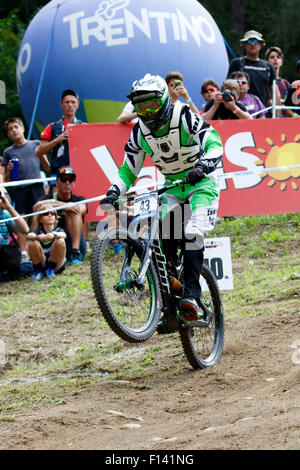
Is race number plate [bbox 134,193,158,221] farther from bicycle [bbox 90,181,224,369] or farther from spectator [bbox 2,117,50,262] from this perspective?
spectator [bbox 2,117,50,262]

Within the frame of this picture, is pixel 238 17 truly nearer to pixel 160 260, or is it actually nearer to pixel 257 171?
pixel 257 171

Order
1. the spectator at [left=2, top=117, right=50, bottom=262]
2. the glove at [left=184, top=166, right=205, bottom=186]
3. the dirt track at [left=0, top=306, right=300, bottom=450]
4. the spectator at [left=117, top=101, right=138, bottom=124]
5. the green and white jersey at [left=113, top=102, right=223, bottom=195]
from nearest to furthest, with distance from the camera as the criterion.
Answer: the dirt track at [left=0, top=306, right=300, bottom=450], the glove at [left=184, top=166, right=205, bottom=186], the green and white jersey at [left=113, top=102, right=223, bottom=195], the spectator at [left=117, top=101, right=138, bottom=124], the spectator at [left=2, top=117, right=50, bottom=262]

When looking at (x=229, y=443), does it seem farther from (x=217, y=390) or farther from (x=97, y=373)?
(x=97, y=373)

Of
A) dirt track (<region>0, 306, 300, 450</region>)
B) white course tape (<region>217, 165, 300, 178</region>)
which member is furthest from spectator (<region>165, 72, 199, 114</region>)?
dirt track (<region>0, 306, 300, 450</region>)

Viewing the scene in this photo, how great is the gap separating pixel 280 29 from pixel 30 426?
1690 centimetres

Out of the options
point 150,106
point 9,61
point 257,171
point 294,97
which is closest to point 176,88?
point 257,171

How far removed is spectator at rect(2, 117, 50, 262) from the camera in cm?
1080

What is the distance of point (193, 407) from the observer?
529cm

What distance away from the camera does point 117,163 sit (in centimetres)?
977

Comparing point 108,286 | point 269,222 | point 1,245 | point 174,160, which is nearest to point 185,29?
point 269,222

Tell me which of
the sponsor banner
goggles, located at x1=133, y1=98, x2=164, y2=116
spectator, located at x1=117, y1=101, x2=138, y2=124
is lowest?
the sponsor banner

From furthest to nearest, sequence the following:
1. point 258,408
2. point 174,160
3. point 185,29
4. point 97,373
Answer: point 185,29 → point 97,373 → point 174,160 → point 258,408

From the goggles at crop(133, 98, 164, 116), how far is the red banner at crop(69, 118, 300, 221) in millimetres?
3889

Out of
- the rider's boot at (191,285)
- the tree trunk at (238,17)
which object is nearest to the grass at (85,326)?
the rider's boot at (191,285)
